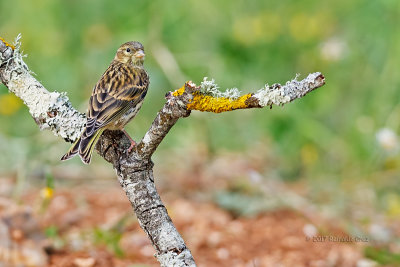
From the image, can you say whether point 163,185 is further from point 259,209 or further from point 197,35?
point 197,35

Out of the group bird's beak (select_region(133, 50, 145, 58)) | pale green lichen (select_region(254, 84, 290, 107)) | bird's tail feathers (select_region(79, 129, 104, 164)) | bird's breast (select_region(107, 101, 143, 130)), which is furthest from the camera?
bird's beak (select_region(133, 50, 145, 58))

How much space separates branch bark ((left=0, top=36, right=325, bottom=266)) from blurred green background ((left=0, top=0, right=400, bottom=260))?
230 cm

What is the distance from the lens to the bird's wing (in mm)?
3405

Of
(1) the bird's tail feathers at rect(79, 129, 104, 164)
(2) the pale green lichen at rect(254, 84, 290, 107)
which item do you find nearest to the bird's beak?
(1) the bird's tail feathers at rect(79, 129, 104, 164)

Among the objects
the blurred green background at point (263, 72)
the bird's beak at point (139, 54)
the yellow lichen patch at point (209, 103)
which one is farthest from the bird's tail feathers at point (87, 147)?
the blurred green background at point (263, 72)

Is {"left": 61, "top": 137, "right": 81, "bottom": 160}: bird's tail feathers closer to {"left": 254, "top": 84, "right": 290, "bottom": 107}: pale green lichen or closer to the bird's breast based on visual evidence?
the bird's breast

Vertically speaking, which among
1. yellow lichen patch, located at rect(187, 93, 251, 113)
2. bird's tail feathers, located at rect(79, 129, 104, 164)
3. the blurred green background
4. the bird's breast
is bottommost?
yellow lichen patch, located at rect(187, 93, 251, 113)

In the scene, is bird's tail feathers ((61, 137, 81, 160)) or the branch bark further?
bird's tail feathers ((61, 137, 81, 160))

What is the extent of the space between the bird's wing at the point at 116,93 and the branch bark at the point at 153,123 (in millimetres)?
244

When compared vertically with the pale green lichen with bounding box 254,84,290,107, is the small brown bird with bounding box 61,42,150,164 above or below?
above

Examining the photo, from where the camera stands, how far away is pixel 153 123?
8.64 feet

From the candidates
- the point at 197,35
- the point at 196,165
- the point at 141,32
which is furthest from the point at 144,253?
the point at 197,35

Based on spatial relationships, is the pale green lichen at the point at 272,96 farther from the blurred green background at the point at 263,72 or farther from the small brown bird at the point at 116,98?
the blurred green background at the point at 263,72

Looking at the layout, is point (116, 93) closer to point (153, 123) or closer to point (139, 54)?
point (139, 54)
